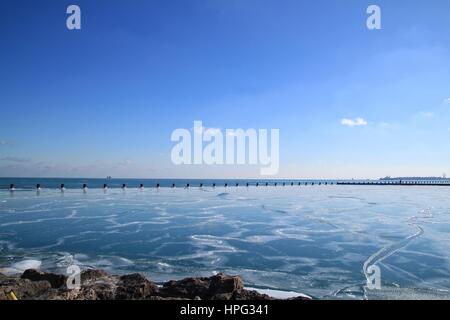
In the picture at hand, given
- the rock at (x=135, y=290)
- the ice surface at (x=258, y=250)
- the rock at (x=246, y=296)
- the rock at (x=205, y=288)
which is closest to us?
the rock at (x=246, y=296)

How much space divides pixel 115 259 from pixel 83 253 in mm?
1844

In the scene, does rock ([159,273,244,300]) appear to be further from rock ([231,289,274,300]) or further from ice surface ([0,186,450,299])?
ice surface ([0,186,450,299])

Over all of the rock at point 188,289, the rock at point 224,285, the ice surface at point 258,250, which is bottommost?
the ice surface at point 258,250

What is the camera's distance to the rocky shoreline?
7520 mm

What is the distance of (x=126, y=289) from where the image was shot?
7.98 metres

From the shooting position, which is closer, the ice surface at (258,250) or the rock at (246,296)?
the rock at (246,296)

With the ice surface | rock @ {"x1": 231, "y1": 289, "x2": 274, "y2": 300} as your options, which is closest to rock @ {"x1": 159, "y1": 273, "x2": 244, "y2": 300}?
rock @ {"x1": 231, "y1": 289, "x2": 274, "y2": 300}

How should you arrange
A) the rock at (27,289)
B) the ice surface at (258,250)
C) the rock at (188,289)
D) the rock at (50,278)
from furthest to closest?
the ice surface at (258,250), the rock at (50,278), the rock at (188,289), the rock at (27,289)

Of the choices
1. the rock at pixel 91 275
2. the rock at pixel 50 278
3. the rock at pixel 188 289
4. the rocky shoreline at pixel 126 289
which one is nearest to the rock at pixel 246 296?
the rocky shoreline at pixel 126 289

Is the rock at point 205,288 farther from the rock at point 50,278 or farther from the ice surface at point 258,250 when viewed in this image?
the rock at point 50,278

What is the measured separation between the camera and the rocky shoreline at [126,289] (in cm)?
752

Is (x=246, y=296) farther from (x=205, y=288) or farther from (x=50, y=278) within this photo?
(x=50, y=278)
